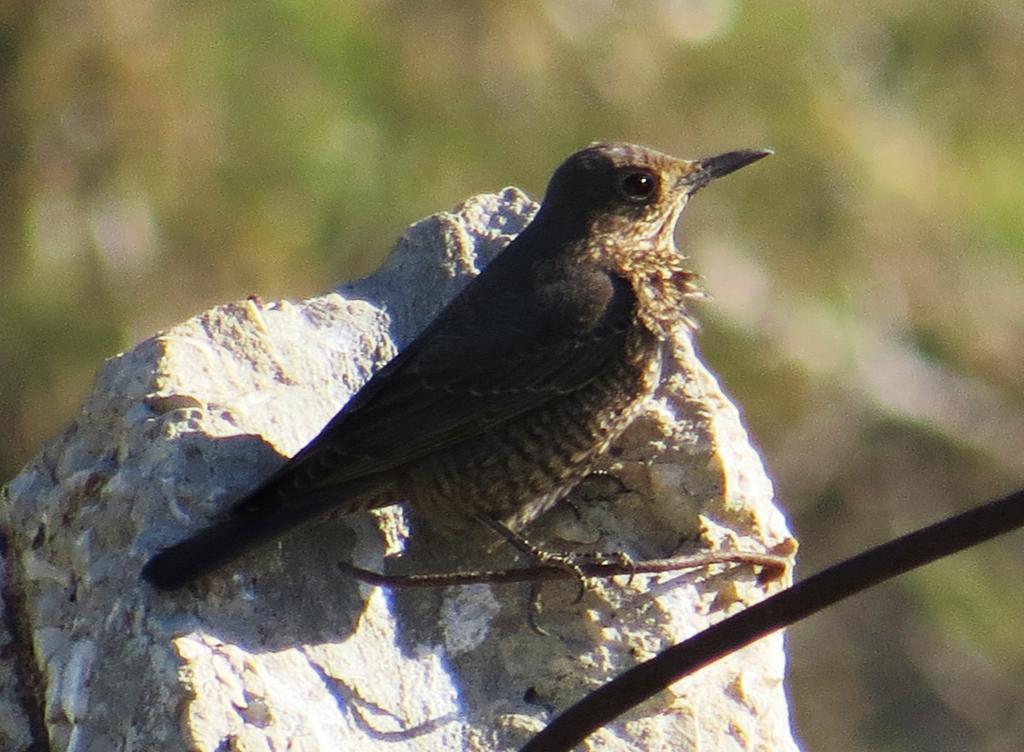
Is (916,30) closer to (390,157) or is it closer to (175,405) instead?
(390,157)

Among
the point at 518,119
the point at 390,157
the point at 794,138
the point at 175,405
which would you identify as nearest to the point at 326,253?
the point at 390,157

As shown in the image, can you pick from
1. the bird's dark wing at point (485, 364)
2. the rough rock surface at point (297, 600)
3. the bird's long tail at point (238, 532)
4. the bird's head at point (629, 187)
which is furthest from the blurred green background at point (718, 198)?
the bird's long tail at point (238, 532)

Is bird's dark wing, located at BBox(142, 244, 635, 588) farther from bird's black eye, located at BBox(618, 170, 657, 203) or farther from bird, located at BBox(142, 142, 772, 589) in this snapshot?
bird's black eye, located at BBox(618, 170, 657, 203)

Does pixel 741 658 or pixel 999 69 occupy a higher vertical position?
pixel 999 69

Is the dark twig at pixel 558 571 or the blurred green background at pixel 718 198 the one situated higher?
the blurred green background at pixel 718 198

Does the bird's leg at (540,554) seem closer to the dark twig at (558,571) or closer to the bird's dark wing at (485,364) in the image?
the dark twig at (558,571)

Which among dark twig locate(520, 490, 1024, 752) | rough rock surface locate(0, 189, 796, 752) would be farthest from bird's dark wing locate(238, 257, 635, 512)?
dark twig locate(520, 490, 1024, 752)
